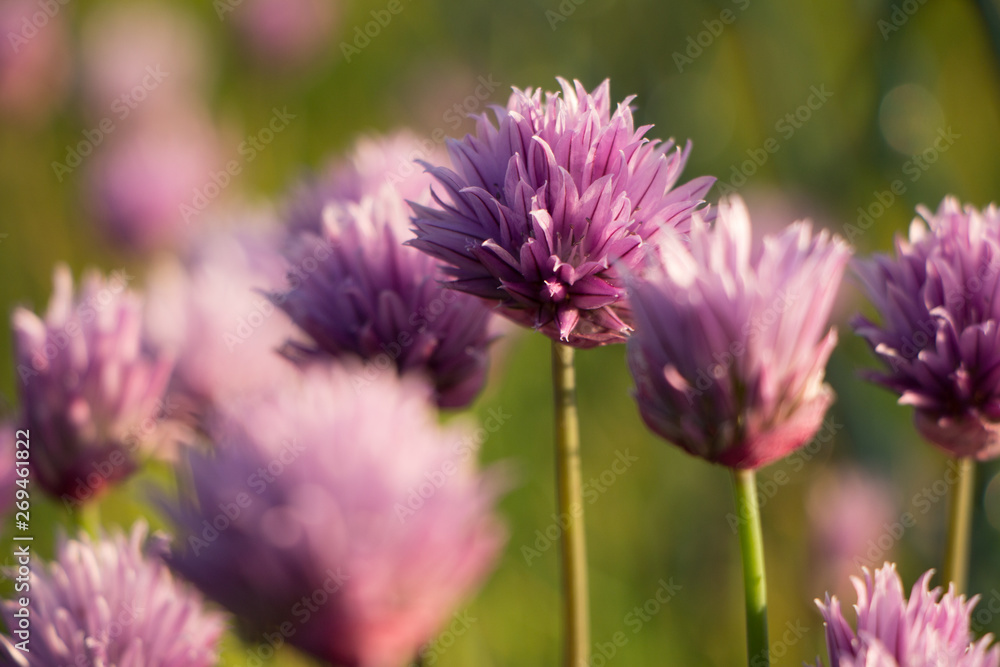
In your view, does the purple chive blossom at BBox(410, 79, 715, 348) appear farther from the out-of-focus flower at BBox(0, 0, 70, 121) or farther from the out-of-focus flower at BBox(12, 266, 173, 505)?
the out-of-focus flower at BBox(0, 0, 70, 121)

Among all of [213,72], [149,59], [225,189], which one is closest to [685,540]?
[225,189]

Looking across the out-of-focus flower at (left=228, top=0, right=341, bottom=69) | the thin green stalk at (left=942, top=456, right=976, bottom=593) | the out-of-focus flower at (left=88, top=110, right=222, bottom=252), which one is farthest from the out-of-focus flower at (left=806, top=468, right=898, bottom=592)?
the out-of-focus flower at (left=228, top=0, right=341, bottom=69)

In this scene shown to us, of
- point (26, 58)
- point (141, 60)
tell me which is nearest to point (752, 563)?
point (26, 58)

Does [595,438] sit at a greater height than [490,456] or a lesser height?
greater

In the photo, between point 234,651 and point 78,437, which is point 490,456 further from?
point 78,437

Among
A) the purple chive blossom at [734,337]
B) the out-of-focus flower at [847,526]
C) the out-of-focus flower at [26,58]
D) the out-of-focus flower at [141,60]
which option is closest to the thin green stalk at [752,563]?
the purple chive blossom at [734,337]

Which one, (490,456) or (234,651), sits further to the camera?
(490,456)
